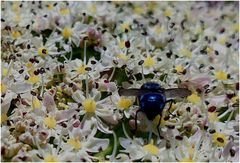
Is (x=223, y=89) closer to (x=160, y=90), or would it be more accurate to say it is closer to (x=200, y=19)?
(x=160, y=90)

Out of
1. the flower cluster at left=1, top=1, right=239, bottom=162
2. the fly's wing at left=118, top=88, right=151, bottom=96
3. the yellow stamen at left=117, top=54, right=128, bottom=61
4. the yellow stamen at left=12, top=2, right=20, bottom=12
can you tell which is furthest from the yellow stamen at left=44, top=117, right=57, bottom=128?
the yellow stamen at left=12, top=2, right=20, bottom=12

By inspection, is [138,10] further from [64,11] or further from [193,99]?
[193,99]

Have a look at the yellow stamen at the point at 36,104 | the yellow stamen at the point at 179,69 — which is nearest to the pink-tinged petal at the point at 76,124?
the yellow stamen at the point at 36,104

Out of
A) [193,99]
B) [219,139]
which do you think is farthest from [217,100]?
[219,139]

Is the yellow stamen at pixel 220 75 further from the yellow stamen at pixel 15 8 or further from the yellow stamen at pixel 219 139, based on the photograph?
the yellow stamen at pixel 15 8

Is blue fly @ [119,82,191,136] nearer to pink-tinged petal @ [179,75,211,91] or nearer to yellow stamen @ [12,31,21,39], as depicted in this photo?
pink-tinged petal @ [179,75,211,91]

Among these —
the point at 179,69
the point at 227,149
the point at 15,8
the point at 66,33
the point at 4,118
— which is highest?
the point at 15,8

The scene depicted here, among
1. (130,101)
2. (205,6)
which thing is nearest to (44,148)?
(130,101)
